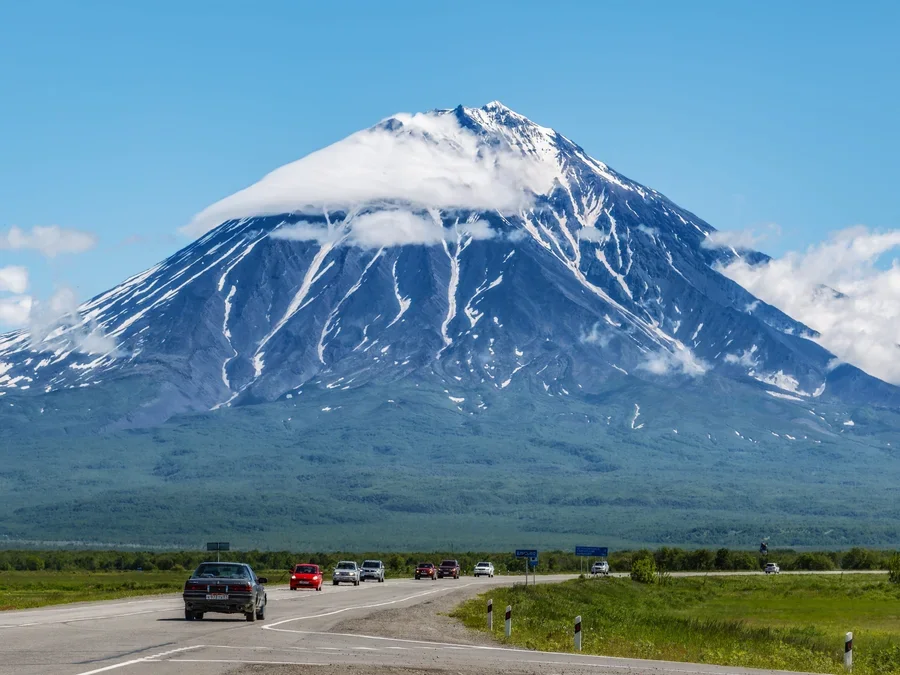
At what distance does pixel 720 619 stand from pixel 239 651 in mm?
32124

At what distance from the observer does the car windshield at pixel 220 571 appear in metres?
38.8

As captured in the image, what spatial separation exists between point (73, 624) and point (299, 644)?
839cm

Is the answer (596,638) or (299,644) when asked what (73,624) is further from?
(596,638)

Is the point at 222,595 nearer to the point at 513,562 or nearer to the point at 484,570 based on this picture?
the point at 484,570

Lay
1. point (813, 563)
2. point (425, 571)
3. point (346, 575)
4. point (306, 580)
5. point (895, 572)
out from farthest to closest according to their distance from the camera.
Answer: point (813, 563), point (425, 571), point (895, 572), point (346, 575), point (306, 580)

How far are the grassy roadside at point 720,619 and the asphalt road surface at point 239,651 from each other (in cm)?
316

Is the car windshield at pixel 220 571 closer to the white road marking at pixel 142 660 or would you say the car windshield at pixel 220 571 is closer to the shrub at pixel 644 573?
the white road marking at pixel 142 660

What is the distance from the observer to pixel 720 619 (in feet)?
185

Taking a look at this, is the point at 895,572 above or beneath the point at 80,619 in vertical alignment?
above

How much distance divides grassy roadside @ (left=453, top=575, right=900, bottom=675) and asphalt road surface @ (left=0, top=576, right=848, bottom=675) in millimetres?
3157

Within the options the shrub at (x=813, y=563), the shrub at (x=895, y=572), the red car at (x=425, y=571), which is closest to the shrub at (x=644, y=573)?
the red car at (x=425, y=571)

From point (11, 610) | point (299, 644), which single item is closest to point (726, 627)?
point (299, 644)

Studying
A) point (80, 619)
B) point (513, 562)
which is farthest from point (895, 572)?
point (80, 619)

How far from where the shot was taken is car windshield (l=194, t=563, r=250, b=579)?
3878 cm
